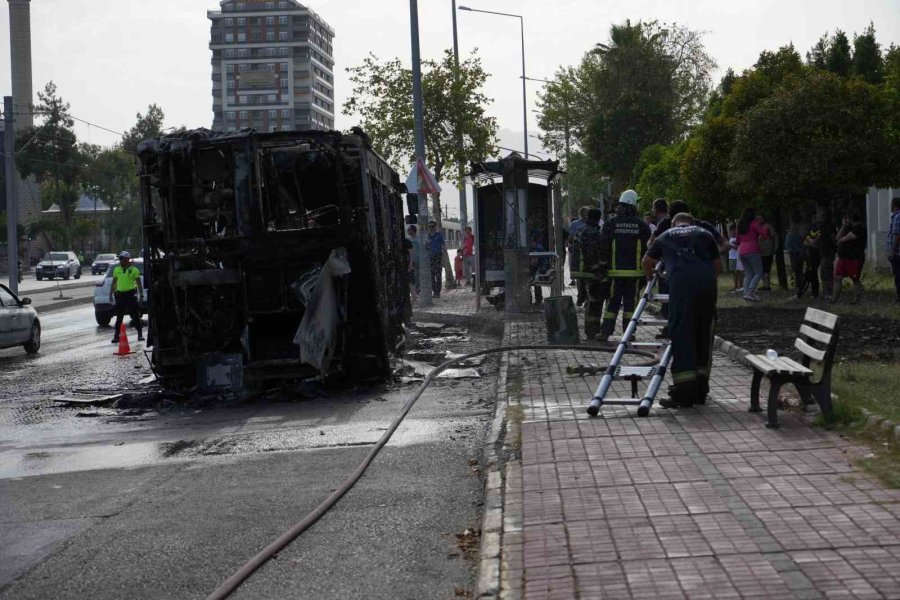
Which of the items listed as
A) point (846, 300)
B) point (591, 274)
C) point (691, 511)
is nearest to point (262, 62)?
point (846, 300)

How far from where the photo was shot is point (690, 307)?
31.4 ft

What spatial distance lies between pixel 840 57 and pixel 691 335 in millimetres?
37434

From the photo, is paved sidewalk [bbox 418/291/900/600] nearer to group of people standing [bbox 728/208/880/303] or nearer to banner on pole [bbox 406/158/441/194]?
group of people standing [bbox 728/208/880/303]

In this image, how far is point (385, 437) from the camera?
9.42 meters

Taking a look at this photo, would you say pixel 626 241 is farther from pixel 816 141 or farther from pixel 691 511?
pixel 691 511

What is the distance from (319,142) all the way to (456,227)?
8046 centimetres

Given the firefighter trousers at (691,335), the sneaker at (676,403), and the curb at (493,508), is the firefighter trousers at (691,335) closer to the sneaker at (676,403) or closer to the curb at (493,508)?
the sneaker at (676,403)

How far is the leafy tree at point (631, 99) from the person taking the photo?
175 ft

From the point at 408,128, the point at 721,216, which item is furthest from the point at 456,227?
the point at 721,216

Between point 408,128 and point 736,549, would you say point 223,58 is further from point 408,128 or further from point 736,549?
point 736,549

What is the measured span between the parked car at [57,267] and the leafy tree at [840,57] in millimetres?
45348

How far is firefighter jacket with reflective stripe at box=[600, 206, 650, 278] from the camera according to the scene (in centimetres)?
1458

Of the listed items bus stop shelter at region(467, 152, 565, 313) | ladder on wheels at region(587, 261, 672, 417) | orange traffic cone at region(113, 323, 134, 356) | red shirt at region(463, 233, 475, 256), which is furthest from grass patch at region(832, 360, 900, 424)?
red shirt at region(463, 233, 475, 256)

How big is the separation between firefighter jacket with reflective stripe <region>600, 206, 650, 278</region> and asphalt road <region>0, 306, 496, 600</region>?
270 cm
